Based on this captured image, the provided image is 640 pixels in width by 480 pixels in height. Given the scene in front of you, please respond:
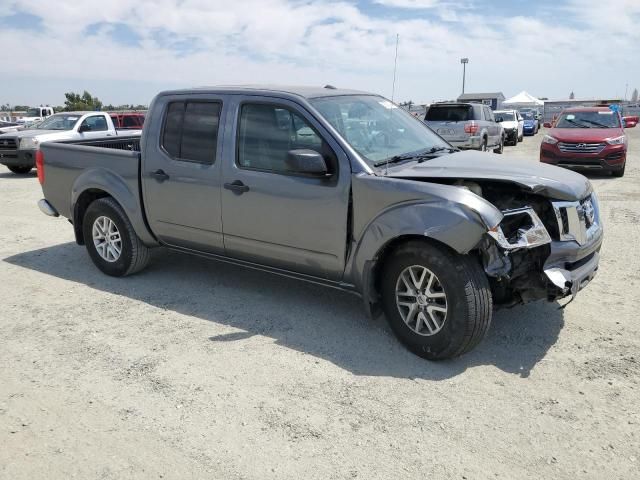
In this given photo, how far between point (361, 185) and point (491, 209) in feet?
3.02

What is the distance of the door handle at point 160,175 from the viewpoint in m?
5.08

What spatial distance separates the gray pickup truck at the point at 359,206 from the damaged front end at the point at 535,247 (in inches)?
0.4

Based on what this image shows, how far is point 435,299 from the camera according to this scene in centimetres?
380

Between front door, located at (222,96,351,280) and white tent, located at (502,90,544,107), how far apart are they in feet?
200

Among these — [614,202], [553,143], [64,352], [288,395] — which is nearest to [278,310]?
[288,395]

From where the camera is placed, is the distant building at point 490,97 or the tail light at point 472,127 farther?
the distant building at point 490,97

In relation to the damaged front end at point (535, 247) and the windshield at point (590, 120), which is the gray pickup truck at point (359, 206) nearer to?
the damaged front end at point (535, 247)

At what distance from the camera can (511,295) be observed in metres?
3.91

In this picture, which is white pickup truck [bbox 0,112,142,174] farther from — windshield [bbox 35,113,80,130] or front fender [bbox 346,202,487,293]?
front fender [bbox 346,202,487,293]

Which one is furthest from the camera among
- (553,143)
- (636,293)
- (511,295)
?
(553,143)

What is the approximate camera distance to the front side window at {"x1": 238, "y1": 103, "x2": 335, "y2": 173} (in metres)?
4.28

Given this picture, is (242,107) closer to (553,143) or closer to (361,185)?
(361,185)

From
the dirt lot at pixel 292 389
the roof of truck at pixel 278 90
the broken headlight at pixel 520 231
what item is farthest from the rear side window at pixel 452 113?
the broken headlight at pixel 520 231

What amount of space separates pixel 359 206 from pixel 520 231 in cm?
111
